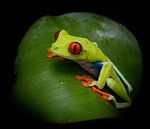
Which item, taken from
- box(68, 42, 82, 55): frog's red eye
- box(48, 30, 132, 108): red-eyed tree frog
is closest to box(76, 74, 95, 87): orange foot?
box(48, 30, 132, 108): red-eyed tree frog

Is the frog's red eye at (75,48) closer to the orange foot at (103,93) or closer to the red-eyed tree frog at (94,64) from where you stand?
the red-eyed tree frog at (94,64)

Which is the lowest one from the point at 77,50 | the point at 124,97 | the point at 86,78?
the point at 124,97

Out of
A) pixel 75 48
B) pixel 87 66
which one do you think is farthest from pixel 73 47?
pixel 87 66

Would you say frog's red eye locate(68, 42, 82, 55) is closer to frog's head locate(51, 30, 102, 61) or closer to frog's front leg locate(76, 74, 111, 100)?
frog's head locate(51, 30, 102, 61)

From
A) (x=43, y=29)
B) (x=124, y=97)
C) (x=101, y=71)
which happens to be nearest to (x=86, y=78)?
(x=101, y=71)

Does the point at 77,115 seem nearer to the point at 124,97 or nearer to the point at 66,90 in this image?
the point at 66,90

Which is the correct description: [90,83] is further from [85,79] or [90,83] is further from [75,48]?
[75,48]
